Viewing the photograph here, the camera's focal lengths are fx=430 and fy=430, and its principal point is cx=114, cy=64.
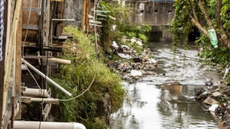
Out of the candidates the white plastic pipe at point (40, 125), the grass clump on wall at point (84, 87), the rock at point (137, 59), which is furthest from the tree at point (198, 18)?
the rock at point (137, 59)

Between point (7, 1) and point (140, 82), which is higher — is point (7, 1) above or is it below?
above

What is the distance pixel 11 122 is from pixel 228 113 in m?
11.0

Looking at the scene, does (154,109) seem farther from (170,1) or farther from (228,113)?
(170,1)

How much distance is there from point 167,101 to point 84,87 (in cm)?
711

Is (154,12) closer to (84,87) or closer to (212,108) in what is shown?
(212,108)

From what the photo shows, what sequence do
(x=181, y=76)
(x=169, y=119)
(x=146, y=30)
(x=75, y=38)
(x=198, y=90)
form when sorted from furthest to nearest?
1. (x=146, y=30)
2. (x=181, y=76)
3. (x=198, y=90)
4. (x=169, y=119)
5. (x=75, y=38)

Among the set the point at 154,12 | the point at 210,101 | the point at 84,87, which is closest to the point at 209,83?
the point at 210,101

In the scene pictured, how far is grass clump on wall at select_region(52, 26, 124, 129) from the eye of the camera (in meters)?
9.24

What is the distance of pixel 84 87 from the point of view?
10.1 m

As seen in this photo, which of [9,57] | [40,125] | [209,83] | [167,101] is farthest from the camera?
[209,83]

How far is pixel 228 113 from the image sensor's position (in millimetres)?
14023

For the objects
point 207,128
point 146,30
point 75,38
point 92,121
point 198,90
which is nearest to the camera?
point 92,121

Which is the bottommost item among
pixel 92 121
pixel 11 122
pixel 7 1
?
pixel 92 121

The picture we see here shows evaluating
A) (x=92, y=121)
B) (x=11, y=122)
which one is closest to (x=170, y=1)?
(x=92, y=121)
